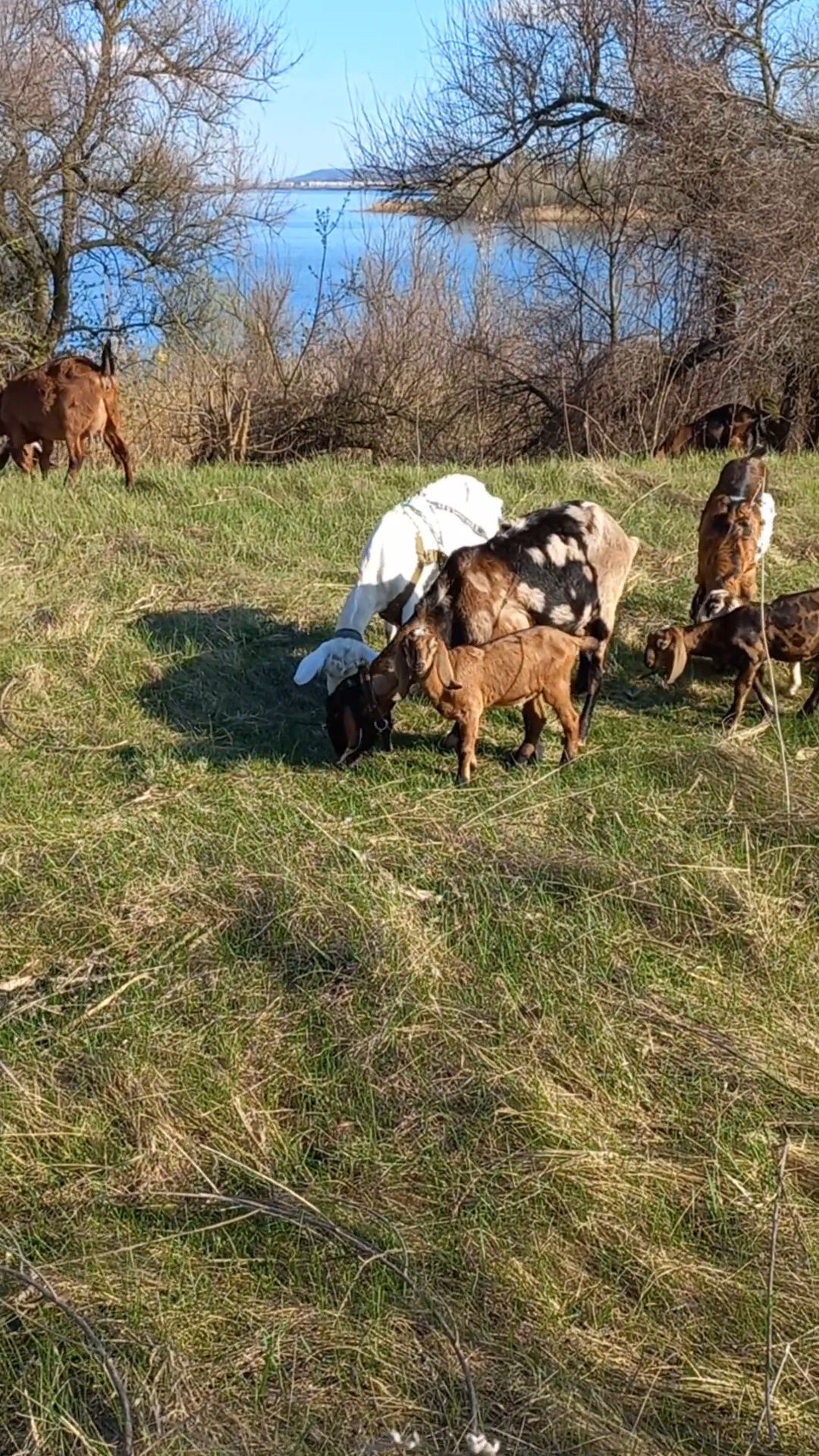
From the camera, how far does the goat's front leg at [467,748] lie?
5418 mm

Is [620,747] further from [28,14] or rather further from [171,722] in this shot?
[28,14]

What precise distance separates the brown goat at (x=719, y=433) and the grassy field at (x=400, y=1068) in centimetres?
614

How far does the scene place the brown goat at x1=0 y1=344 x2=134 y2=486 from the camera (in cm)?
958

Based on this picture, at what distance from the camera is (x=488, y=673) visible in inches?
210

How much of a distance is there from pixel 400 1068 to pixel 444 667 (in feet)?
5.97

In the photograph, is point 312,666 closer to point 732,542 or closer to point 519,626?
point 519,626

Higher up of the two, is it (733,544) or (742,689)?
(733,544)

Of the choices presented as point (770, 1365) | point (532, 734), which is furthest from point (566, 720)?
point (770, 1365)

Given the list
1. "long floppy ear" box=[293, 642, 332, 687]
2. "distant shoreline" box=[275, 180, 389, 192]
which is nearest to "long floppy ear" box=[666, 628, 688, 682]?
"long floppy ear" box=[293, 642, 332, 687]

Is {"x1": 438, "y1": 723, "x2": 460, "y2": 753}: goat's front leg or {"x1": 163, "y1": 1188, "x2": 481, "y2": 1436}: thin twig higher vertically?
{"x1": 438, "y1": 723, "x2": 460, "y2": 753}: goat's front leg

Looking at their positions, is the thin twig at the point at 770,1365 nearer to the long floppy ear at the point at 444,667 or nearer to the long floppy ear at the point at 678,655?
the long floppy ear at the point at 444,667

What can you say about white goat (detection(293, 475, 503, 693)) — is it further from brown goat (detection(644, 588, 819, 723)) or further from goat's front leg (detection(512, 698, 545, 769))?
brown goat (detection(644, 588, 819, 723))

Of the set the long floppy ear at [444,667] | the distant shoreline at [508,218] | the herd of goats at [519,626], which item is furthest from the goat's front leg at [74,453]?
the distant shoreline at [508,218]

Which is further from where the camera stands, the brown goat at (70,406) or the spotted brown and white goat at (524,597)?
the brown goat at (70,406)
